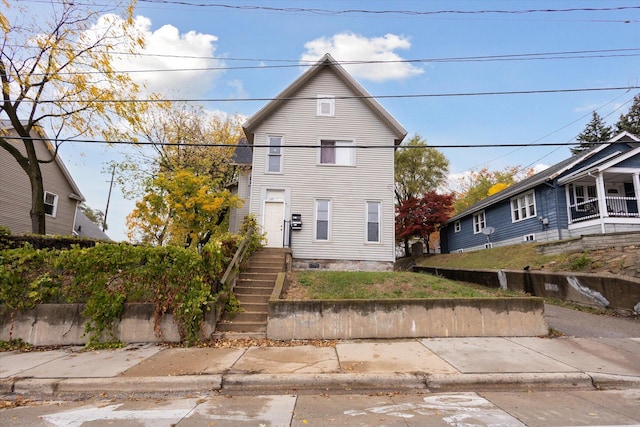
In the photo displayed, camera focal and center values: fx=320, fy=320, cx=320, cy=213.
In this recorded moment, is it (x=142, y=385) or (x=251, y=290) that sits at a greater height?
(x=251, y=290)

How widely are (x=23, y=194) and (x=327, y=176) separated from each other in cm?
1603

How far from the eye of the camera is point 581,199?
17.3 meters

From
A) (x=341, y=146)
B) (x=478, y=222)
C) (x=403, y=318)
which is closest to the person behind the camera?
(x=403, y=318)

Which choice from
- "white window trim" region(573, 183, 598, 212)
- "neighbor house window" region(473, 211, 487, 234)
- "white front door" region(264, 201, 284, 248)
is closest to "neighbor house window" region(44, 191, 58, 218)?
"white front door" region(264, 201, 284, 248)

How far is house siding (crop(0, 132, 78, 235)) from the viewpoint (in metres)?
15.6

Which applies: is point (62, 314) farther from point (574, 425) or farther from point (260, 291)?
point (574, 425)

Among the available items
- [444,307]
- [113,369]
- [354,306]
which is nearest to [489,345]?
[444,307]

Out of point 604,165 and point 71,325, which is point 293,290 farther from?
point 604,165

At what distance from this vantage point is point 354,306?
6895mm

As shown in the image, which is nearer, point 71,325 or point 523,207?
point 71,325

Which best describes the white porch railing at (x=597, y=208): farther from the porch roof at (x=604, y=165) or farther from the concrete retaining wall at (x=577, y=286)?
the concrete retaining wall at (x=577, y=286)

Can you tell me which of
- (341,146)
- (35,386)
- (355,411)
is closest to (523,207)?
(341,146)

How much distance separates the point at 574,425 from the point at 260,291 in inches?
263

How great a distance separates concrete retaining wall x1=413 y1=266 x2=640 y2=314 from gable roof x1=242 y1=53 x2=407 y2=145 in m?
7.43
